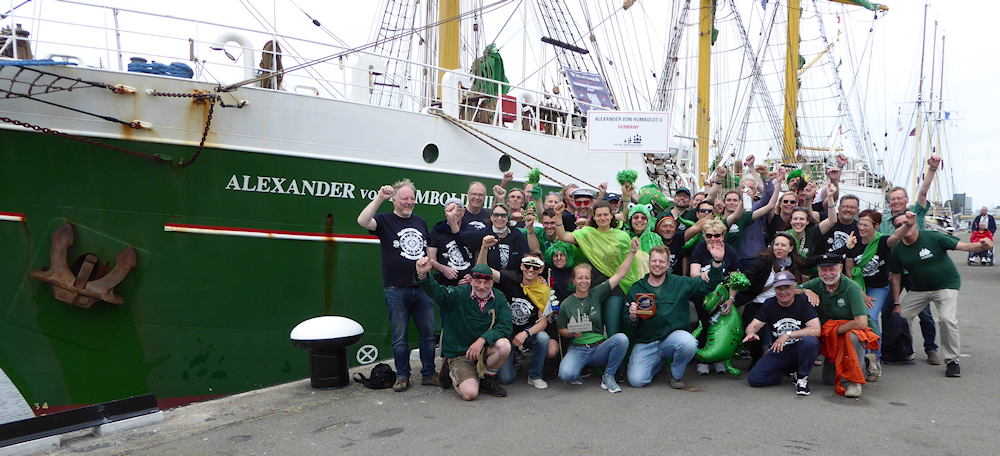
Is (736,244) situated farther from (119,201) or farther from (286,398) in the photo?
(119,201)

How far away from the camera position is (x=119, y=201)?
6586mm

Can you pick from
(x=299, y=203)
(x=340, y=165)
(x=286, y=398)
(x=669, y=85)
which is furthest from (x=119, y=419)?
(x=669, y=85)

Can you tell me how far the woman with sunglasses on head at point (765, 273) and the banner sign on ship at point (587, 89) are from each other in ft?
22.4

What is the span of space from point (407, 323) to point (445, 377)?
62cm

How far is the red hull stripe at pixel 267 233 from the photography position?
22.4ft

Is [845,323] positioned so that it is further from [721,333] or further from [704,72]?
[704,72]

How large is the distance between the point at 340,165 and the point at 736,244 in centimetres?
485

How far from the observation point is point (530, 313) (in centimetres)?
525

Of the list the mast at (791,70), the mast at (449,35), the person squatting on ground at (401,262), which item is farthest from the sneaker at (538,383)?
the mast at (791,70)

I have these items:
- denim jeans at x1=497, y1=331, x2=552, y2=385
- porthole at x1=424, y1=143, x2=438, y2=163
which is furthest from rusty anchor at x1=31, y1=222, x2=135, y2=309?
denim jeans at x1=497, y1=331, x2=552, y2=385

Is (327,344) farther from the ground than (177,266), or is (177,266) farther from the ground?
(177,266)

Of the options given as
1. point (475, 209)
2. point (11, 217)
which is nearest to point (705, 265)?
point (475, 209)

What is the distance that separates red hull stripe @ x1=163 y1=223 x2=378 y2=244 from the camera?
6.84m

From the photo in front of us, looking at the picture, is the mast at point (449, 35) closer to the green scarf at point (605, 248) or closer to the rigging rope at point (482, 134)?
the rigging rope at point (482, 134)
